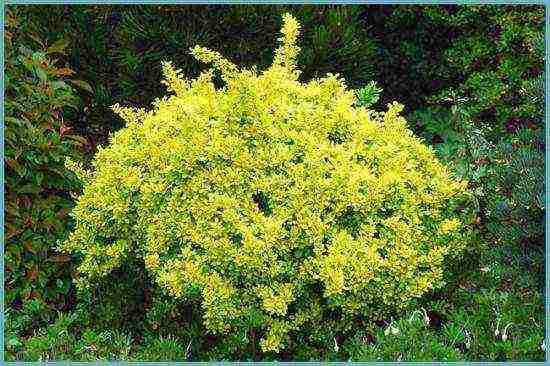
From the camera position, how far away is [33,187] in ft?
17.2

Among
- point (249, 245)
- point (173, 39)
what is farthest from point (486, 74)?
point (249, 245)

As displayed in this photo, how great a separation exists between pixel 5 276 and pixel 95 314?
2.12ft

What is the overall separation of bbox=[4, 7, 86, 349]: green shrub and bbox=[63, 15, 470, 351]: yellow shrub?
528 millimetres

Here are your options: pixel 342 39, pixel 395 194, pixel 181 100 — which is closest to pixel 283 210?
pixel 395 194

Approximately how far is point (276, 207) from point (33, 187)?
5.46ft

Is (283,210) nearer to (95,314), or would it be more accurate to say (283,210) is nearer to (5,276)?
(95,314)

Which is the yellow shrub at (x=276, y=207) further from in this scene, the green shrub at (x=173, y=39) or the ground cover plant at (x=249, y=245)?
the green shrub at (x=173, y=39)

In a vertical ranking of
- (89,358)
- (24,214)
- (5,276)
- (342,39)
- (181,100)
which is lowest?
(89,358)

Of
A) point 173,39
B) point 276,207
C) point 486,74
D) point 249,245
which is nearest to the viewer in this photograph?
point 249,245

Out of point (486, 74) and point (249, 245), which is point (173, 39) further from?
point (486, 74)

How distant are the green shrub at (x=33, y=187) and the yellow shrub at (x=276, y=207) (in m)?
0.53

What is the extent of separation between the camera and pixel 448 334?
13.4 ft

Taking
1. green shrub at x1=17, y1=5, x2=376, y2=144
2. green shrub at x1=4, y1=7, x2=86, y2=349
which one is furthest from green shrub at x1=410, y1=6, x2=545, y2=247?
green shrub at x1=4, y1=7, x2=86, y2=349

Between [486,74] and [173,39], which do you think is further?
[486,74]
